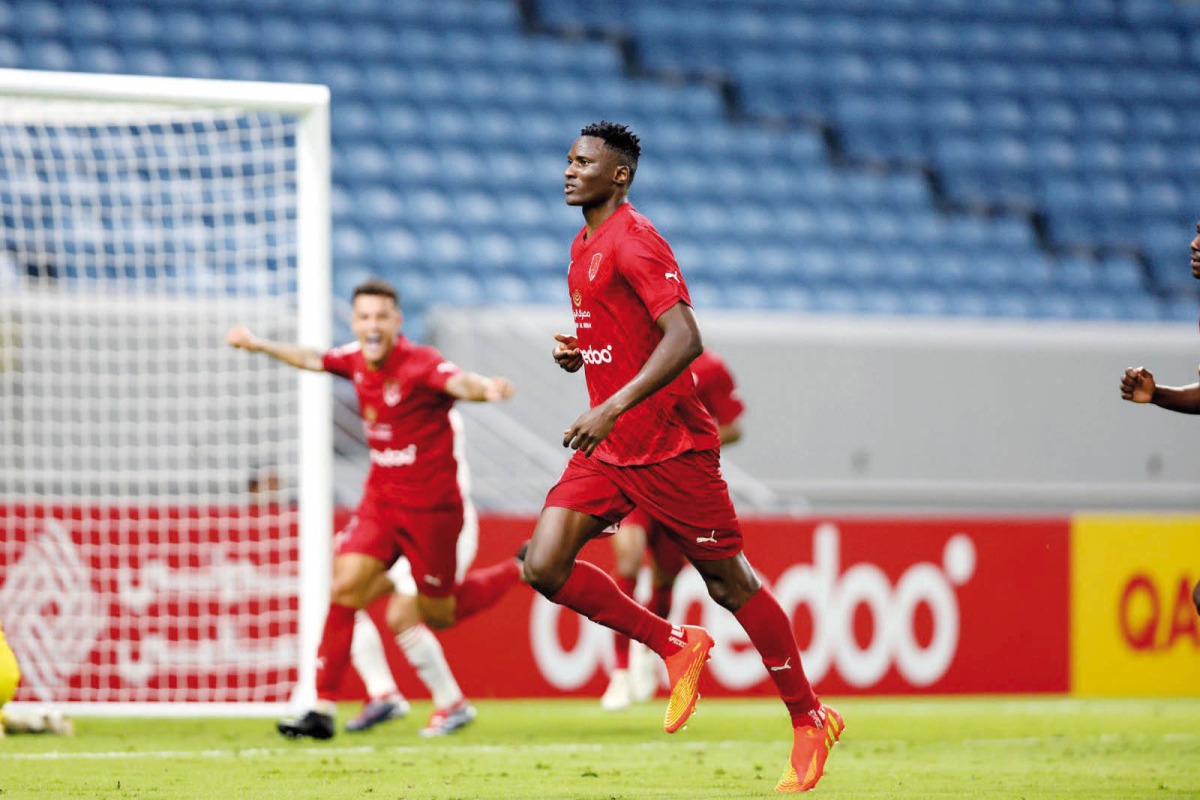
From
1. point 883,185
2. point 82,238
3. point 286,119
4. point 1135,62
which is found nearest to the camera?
point 82,238

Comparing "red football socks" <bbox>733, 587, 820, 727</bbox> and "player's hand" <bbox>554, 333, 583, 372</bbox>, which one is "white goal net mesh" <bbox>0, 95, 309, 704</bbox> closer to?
"player's hand" <bbox>554, 333, 583, 372</bbox>

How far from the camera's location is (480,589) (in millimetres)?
7121

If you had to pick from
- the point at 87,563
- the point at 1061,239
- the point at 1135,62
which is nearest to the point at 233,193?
the point at 87,563

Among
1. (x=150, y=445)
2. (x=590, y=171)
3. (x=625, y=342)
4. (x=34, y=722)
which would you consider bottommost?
(x=34, y=722)

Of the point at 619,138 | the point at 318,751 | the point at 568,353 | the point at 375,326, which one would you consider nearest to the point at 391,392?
the point at 375,326

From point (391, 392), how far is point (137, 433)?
299 cm

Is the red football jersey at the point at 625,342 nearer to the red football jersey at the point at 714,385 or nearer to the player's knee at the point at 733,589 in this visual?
the player's knee at the point at 733,589

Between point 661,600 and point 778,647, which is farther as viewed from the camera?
point 661,600

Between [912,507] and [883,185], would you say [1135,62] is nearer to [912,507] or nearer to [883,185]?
[883,185]

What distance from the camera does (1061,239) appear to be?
1466cm

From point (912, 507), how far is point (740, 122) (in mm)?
4737

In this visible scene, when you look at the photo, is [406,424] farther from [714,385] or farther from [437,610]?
[714,385]

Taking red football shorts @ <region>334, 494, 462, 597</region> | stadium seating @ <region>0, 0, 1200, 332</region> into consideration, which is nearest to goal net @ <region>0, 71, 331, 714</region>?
red football shorts @ <region>334, 494, 462, 597</region>

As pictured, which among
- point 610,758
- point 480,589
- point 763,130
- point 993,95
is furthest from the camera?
point 993,95
